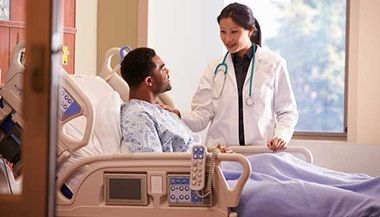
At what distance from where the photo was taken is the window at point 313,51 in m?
4.59

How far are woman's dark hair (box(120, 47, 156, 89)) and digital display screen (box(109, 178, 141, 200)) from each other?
2.25 feet

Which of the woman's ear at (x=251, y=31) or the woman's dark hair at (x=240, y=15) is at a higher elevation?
the woman's dark hair at (x=240, y=15)

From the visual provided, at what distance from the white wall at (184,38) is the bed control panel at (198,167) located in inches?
89.2

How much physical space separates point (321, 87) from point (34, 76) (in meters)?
3.99

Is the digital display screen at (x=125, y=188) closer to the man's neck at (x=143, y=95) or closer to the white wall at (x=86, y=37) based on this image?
the man's neck at (x=143, y=95)

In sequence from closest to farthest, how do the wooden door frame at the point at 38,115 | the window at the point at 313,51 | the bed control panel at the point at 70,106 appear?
the wooden door frame at the point at 38,115 → the bed control panel at the point at 70,106 → the window at the point at 313,51

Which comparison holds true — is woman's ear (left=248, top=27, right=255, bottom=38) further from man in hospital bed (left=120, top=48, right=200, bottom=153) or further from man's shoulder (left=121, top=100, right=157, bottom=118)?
man's shoulder (left=121, top=100, right=157, bottom=118)

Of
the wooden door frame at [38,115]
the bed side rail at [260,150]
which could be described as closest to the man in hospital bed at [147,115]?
the bed side rail at [260,150]

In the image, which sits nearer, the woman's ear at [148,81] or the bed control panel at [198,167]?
the bed control panel at [198,167]

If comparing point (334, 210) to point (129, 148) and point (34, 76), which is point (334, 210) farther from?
point (34, 76)

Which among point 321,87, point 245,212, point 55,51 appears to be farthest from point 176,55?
point 55,51

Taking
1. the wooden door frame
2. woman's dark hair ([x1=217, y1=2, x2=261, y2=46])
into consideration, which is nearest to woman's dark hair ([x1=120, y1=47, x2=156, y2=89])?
woman's dark hair ([x1=217, y1=2, x2=261, y2=46])

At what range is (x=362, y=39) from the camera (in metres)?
4.14

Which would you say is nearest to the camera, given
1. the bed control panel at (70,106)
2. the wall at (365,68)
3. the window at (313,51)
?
the bed control panel at (70,106)
